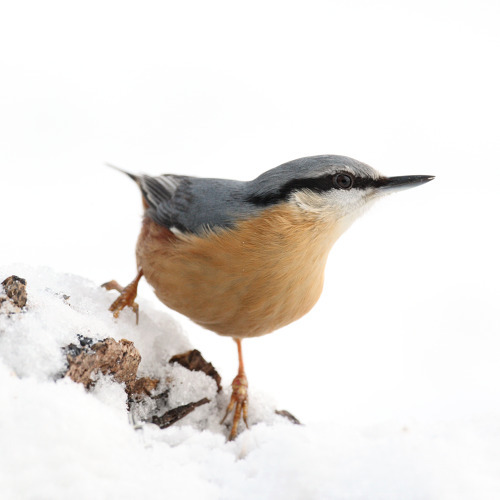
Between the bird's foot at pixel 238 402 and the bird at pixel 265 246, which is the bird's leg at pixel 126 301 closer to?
the bird at pixel 265 246

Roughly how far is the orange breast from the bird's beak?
33 centimetres

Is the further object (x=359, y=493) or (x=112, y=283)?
(x=112, y=283)

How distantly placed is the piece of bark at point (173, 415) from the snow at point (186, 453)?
27cm

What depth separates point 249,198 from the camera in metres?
2.96

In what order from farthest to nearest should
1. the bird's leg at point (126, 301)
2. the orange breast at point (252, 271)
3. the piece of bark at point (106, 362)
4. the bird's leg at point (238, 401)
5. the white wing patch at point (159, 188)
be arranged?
1. the white wing patch at point (159, 188)
2. the bird's leg at point (126, 301)
3. the orange breast at point (252, 271)
4. the bird's leg at point (238, 401)
5. the piece of bark at point (106, 362)

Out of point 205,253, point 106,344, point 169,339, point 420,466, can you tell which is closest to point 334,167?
point 205,253

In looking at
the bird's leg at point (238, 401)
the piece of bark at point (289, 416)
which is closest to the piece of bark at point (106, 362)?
the bird's leg at point (238, 401)

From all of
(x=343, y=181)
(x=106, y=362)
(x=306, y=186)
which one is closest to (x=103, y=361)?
(x=106, y=362)

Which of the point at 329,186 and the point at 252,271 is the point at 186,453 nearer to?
the point at 252,271

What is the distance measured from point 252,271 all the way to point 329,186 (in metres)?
0.53

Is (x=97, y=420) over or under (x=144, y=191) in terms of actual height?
under

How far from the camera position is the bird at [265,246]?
2.80 meters

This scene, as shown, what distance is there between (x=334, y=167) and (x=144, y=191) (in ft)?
4.58

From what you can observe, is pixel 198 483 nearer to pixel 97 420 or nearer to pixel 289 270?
pixel 97 420
